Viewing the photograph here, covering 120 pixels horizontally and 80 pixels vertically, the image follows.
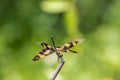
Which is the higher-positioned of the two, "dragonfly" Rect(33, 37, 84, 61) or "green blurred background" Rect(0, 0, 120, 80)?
"dragonfly" Rect(33, 37, 84, 61)

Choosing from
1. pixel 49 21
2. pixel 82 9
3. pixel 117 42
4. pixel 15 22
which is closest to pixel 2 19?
pixel 15 22

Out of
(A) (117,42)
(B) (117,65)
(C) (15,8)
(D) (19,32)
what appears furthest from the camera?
(C) (15,8)

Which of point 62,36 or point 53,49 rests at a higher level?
point 53,49

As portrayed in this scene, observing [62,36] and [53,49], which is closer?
[53,49]

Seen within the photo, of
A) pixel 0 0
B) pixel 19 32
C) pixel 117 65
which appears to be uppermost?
pixel 0 0

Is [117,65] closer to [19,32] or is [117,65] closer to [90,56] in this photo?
[90,56]

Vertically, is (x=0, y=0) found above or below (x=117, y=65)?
above

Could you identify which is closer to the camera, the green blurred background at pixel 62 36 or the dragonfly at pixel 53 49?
the dragonfly at pixel 53 49

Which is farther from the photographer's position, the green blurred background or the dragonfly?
the green blurred background
